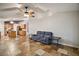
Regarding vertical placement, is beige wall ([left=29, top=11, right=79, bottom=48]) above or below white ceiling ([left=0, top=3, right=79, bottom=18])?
below

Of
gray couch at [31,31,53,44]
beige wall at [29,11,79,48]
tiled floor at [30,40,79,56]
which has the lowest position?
tiled floor at [30,40,79,56]

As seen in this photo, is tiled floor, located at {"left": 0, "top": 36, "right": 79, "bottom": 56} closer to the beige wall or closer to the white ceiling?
the beige wall

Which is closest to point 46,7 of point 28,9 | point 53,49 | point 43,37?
point 28,9

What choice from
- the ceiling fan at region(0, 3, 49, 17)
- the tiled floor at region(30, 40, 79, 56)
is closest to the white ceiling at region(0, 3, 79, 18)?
the ceiling fan at region(0, 3, 49, 17)

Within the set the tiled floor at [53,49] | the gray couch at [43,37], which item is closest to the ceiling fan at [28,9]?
the gray couch at [43,37]

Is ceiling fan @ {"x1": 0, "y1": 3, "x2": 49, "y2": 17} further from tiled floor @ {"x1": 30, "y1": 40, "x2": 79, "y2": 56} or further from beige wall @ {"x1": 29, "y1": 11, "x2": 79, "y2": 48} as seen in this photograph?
tiled floor @ {"x1": 30, "y1": 40, "x2": 79, "y2": 56}

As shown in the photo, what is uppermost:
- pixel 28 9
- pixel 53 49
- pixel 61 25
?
pixel 28 9

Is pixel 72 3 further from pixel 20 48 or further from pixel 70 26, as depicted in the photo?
pixel 20 48

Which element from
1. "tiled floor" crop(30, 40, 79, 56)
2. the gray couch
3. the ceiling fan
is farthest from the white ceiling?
"tiled floor" crop(30, 40, 79, 56)

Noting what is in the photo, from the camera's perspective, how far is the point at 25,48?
82.9 inches

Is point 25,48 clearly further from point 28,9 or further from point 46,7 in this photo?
point 46,7

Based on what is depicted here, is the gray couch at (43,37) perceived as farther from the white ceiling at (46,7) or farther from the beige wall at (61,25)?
the white ceiling at (46,7)

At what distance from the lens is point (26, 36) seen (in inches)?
83.0

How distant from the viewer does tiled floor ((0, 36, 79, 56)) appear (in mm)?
2100
